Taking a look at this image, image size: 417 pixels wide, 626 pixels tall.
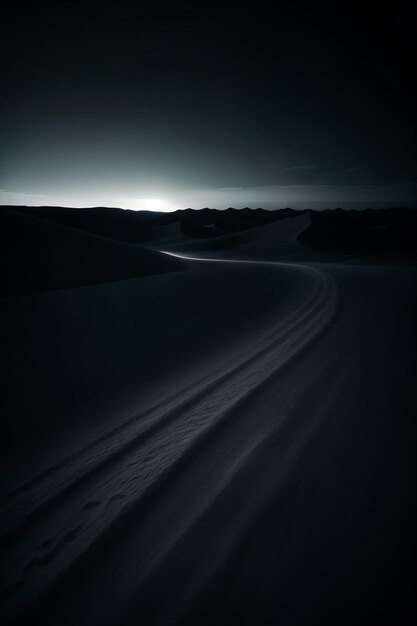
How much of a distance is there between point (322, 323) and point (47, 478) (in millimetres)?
5645

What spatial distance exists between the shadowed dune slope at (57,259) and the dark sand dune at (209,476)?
2.00m

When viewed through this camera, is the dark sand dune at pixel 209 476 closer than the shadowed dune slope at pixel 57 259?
Yes

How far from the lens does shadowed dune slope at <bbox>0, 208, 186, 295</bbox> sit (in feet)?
25.7

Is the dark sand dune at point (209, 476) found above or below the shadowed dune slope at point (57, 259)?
below

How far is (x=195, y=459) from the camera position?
2.67m

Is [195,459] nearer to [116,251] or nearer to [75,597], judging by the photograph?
[75,597]

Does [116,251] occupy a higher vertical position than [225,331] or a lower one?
higher

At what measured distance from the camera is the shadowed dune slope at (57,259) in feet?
25.7

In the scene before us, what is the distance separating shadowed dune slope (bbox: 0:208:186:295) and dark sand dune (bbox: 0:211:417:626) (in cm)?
200

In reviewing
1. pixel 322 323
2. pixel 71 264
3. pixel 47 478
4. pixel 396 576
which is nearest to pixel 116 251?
pixel 71 264

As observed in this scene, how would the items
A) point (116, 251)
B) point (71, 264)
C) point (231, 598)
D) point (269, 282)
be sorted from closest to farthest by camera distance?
point (231, 598)
point (71, 264)
point (269, 282)
point (116, 251)

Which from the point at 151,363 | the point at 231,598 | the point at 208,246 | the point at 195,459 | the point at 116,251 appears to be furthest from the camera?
the point at 208,246

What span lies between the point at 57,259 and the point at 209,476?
930cm

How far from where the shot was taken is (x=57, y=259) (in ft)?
30.7
